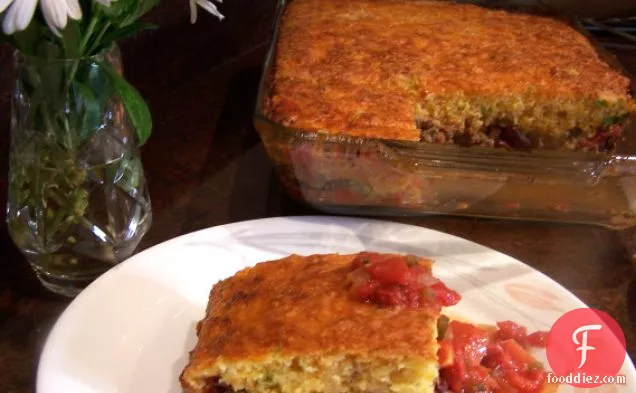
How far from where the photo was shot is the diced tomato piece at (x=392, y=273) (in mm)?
1467

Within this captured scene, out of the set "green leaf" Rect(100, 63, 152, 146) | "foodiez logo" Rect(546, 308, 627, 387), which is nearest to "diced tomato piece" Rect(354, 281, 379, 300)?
"foodiez logo" Rect(546, 308, 627, 387)

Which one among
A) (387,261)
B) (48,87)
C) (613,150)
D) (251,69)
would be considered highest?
(48,87)

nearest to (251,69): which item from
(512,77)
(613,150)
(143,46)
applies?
(143,46)

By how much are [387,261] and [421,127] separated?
89 cm

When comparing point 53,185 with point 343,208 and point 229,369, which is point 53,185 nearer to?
point 229,369

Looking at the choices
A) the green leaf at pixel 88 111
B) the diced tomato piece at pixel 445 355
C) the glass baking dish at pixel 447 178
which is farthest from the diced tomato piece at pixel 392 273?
the green leaf at pixel 88 111

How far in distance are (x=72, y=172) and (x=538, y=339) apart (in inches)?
43.1

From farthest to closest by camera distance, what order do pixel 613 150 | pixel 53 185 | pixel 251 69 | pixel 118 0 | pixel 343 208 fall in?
pixel 251 69
pixel 613 150
pixel 343 208
pixel 53 185
pixel 118 0

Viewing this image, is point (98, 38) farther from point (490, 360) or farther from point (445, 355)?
point (490, 360)

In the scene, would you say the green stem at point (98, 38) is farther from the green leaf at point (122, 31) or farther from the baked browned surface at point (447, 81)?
the baked browned surface at point (447, 81)

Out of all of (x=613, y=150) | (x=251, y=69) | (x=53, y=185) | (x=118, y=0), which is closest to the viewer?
(x=118, y=0)

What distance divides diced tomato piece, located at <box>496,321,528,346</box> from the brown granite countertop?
0.28m

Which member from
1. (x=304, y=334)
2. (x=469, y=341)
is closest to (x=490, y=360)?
(x=469, y=341)

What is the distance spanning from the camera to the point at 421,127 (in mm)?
2291
